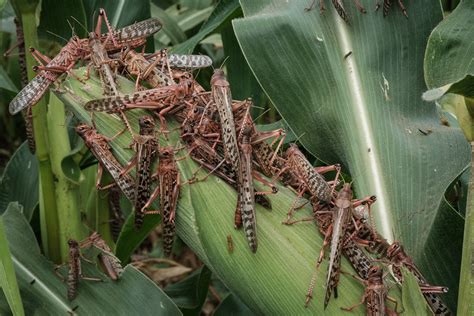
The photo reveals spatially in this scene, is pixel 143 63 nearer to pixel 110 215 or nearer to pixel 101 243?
pixel 101 243

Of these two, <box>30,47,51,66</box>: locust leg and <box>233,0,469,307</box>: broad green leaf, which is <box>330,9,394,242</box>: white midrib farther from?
<box>30,47,51,66</box>: locust leg

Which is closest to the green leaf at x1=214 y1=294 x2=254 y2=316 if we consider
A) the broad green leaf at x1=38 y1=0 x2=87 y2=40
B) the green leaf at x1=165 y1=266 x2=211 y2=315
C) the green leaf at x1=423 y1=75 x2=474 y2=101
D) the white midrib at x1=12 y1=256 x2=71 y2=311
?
the green leaf at x1=165 y1=266 x2=211 y2=315

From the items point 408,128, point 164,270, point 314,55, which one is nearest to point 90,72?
point 314,55

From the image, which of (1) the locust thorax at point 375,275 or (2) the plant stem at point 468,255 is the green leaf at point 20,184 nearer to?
(1) the locust thorax at point 375,275

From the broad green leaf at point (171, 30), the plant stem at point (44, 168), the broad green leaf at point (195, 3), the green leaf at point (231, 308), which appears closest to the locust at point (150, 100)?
the plant stem at point (44, 168)

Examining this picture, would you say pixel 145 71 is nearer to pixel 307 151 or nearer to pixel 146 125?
pixel 146 125

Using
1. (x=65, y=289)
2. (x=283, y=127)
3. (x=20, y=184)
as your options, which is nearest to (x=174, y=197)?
(x=65, y=289)
